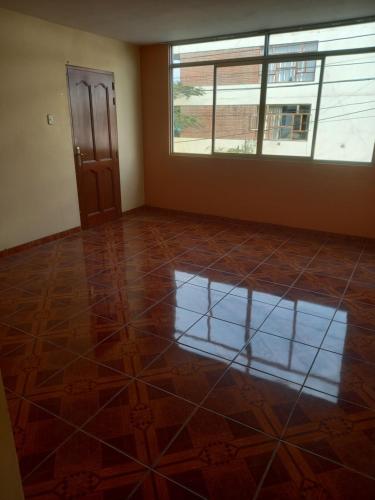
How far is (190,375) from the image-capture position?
6.92ft

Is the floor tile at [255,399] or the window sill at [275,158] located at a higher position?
the window sill at [275,158]

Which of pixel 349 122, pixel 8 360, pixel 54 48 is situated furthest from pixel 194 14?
pixel 8 360

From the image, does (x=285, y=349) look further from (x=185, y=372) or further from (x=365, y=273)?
(x=365, y=273)

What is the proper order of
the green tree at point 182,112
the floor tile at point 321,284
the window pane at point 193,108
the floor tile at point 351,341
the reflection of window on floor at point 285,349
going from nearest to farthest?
the reflection of window on floor at point 285,349
the floor tile at point 351,341
the floor tile at point 321,284
the window pane at point 193,108
the green tree at point 182,112

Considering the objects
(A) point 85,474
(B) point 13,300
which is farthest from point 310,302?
(B) point 13,300

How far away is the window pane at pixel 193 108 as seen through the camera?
16.8 feet

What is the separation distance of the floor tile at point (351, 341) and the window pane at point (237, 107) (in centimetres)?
310

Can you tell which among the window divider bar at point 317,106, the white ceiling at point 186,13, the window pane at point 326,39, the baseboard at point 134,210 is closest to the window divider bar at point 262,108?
the window pane at point 326,39

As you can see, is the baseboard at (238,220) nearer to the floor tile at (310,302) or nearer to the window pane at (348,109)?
the window pane at (348,109)

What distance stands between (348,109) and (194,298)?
3.03 m

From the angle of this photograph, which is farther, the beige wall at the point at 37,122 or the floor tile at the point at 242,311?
the beige wall at the point at 37,122

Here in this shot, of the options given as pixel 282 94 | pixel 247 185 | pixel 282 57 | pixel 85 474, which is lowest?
pixel 85 474

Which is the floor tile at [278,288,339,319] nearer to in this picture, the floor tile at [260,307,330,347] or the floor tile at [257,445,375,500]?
the floor tile at [260,307,330,347]

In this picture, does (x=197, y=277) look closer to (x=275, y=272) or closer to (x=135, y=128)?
(x=275, y=272)
